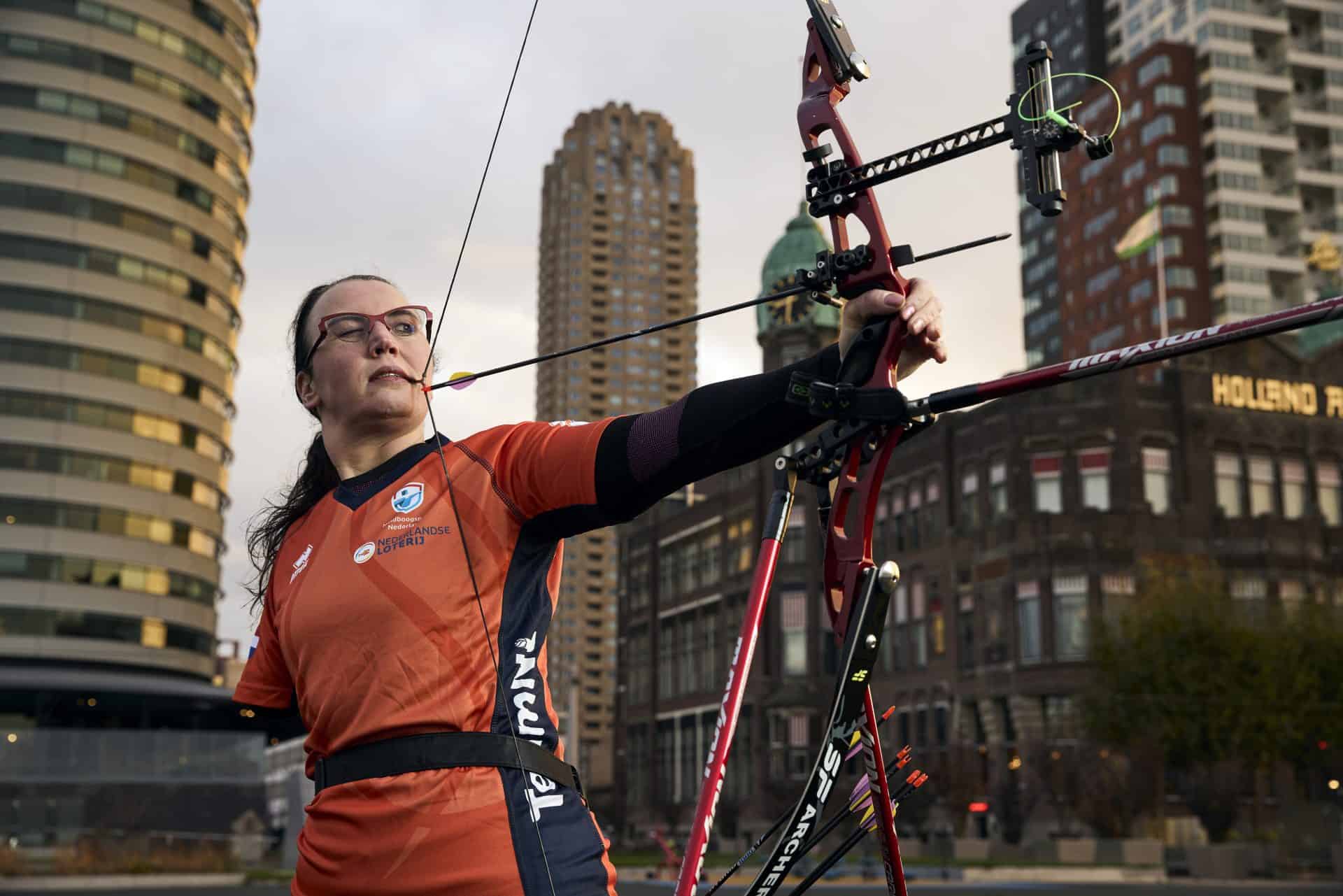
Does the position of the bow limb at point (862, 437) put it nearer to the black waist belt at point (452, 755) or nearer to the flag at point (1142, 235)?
the black waist belt at point (452, 755)

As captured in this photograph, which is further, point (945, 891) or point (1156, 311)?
point (1156, 311)

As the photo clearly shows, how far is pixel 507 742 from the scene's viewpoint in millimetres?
3332

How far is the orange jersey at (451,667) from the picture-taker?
324cm

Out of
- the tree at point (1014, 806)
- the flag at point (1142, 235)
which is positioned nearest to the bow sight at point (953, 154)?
the tree at point (1014, 806)

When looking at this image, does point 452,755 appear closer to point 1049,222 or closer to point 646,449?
point 646,449

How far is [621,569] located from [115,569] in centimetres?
3751

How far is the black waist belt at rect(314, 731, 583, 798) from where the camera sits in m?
3.30

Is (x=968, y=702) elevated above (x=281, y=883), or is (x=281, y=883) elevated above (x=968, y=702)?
(x=968, y=702)

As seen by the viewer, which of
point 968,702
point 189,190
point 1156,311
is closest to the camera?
point 968,702

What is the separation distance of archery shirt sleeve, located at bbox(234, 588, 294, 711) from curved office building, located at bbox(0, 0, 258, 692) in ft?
231

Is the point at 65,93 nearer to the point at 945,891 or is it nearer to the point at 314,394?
the point at 945,891

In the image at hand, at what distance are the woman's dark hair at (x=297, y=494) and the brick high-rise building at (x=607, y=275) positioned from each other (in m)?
167

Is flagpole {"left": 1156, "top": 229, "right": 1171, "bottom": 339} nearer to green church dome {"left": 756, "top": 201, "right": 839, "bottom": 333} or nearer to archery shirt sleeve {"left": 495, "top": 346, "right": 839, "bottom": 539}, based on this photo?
green church dome {"left": 756, "top": 201, "right": 839, "bottom": 333}

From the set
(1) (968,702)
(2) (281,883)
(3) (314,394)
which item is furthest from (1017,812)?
(3) (314,394)
